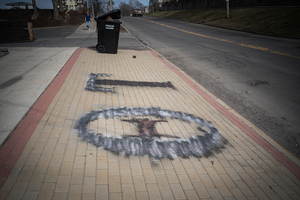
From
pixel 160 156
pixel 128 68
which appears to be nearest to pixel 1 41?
pixel 128 68

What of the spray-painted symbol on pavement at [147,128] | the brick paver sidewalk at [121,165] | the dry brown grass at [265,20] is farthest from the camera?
the dry brown grass at [265,20]

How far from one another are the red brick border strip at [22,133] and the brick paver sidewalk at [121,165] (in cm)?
1

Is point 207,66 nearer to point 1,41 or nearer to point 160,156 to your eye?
point 160,156

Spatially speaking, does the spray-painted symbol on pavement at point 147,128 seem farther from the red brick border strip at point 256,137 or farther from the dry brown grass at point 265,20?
the dry brown grass at point 265,20

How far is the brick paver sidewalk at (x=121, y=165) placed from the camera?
253cm

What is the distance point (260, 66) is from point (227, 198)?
7.90 m

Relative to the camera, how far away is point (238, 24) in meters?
23.4

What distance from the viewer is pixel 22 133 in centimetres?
332

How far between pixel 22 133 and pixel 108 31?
24.4ft

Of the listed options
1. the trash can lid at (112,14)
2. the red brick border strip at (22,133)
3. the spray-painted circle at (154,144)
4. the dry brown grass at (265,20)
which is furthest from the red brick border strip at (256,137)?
the dry brown grass at (265,20)

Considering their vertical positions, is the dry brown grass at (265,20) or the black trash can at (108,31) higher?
the dry brown grass at (265,20)

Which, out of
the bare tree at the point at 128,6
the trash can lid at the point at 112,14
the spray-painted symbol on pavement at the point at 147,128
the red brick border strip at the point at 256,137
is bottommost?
the red brick border strip at the point at 256,137

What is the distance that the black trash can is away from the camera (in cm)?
943

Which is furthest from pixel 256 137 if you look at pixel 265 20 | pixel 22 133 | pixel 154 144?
pixel 265 20
